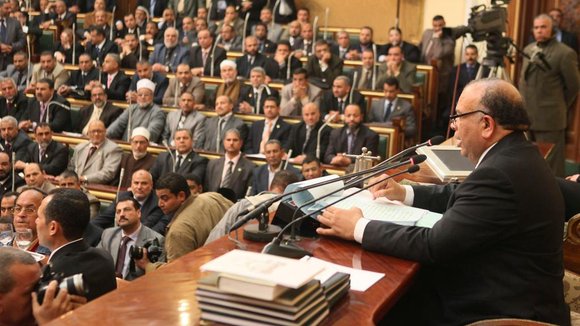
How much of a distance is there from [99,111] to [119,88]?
844 mm

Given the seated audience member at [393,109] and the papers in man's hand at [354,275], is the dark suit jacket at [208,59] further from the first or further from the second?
the papers in man's hand at [354,275]

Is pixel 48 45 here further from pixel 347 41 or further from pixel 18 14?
pixel 347 41

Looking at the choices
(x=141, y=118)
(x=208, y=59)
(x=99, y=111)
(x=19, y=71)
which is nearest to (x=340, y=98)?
(x=141, y=118)

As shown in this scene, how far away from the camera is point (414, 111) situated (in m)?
7.49

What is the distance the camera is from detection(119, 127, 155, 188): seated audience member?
21.4 feet

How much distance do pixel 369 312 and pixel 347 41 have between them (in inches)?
308

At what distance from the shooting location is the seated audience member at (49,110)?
8016mm

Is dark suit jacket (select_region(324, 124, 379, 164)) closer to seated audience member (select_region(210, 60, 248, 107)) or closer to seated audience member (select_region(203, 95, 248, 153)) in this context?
seated audience member (select_region(203, 95, 248, 153))

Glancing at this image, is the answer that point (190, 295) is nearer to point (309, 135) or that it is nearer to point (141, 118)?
point (309, 135)

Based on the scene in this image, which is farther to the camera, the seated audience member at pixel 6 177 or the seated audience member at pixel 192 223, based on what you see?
the seated audience member at pixel 6 177

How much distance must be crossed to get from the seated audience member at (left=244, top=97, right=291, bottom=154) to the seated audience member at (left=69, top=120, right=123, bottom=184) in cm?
114

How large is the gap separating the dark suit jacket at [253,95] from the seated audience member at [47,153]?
1917 mm

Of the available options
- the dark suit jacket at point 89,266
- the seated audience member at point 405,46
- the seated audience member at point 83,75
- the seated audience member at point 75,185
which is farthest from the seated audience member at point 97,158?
the dark suit jacket at point 89,266

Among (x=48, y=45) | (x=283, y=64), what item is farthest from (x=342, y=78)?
(x=48, y=45)
